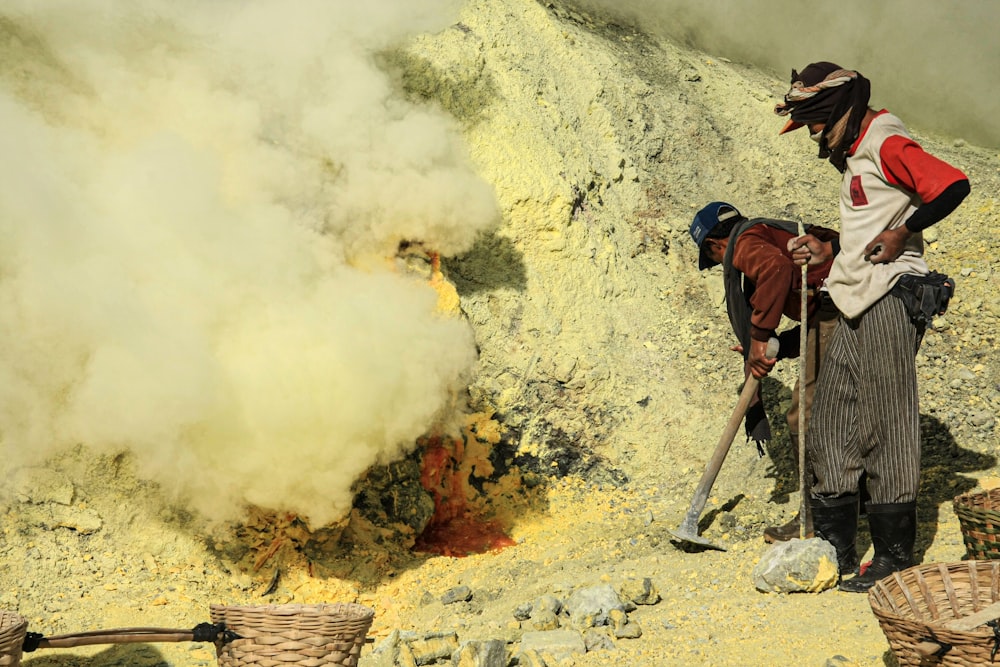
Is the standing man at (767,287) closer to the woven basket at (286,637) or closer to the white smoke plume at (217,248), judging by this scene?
the white smoke plume at (217,248)

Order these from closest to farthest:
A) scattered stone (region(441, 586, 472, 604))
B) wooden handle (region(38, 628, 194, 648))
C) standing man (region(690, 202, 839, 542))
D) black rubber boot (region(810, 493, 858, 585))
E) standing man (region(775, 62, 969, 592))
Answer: wooden handle (region(38, 628, 194, 648)) < standing man (region(775, 62, 969, 592)) < black rubber boot (region(810, 493, 858, 585)) < standing man (region(690, 202, 839, 542)) < scattered stone (region(441, 586, 472, 604))

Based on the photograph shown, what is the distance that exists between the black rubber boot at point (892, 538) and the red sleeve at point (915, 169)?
1.19 metres

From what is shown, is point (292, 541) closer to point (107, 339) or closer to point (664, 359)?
point (107, 339)

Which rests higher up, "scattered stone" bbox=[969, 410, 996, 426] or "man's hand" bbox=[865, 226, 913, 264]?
"man's hand" bbox=[865, 226, 913, 264]

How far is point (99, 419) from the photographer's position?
14.0 feet

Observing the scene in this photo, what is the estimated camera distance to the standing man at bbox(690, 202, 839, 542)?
4348 mm

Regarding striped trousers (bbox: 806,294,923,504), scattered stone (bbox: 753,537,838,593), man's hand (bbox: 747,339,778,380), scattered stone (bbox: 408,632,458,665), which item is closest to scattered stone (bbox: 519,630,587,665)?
scattered stone (bbox: 408,632,458,665)

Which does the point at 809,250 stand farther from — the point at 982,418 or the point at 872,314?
the point at 982,418

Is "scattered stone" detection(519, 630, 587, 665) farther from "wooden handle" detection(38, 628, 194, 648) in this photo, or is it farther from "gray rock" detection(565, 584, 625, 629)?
"wooden handle" detection(38, 628, 194, 648)

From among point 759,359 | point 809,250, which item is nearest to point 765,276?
point 809,250

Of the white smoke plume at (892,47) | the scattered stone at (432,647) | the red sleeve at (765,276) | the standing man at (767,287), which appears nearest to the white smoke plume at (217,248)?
the scattered stone at (432,647)

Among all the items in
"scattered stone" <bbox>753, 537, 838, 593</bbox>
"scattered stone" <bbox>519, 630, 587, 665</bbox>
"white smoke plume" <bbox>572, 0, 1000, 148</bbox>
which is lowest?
"scattered stone" <bbox>519, 630, 587, 665</bbox>

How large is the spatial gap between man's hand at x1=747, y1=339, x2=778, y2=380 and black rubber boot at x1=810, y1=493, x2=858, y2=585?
65 cm

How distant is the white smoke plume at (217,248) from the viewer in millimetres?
4246
